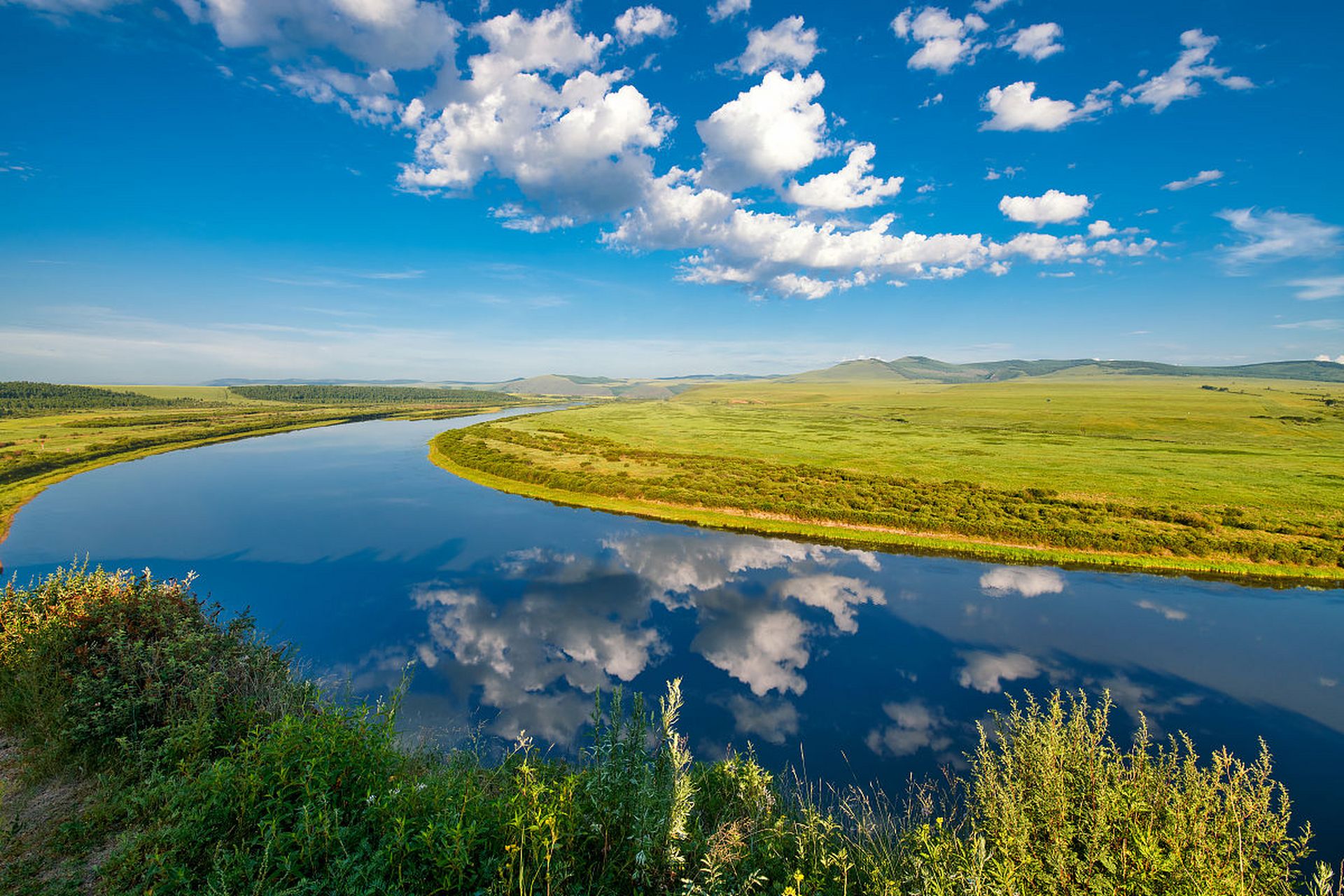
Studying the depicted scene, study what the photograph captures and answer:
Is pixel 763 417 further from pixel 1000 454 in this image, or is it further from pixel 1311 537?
pixel 1311 537

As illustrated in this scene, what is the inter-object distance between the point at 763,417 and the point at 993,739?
354 ft

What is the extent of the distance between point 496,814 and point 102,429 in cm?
13050

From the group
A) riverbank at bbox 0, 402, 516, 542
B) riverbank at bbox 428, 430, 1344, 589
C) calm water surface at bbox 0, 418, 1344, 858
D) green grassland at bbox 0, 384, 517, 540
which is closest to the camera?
calm water surface at bbox 0, 418, 1344, 858

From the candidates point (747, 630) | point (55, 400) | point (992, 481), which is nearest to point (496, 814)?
point (747, 630)

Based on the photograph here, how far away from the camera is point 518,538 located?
3562 centimetres

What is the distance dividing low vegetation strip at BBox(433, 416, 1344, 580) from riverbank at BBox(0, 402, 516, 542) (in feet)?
128

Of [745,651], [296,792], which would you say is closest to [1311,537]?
[745,651]

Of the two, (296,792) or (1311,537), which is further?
(1311,537)

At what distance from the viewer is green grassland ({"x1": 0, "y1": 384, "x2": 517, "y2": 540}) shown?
5119 centimetres

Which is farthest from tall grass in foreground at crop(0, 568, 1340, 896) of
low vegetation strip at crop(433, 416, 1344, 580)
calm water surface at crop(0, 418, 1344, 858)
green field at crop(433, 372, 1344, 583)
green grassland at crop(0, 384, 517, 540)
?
green grassland at crop(0, 384, 517, 540)

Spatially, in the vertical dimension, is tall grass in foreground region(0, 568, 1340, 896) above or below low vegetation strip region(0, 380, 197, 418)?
below

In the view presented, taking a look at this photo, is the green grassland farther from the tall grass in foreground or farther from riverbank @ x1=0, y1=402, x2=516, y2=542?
the tall grass in foreground

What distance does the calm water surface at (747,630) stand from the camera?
54.7 ft

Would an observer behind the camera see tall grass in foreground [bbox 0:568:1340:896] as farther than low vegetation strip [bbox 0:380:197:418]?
No
